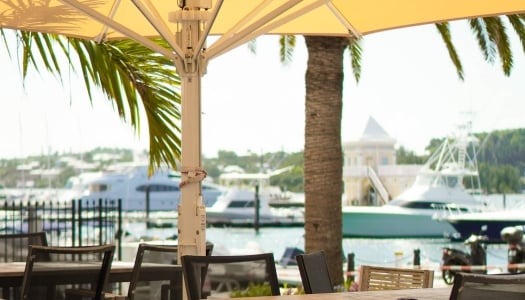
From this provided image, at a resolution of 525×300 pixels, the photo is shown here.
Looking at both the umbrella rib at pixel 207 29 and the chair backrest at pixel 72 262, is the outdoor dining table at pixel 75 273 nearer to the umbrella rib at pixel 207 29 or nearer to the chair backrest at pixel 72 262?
the chair backrest at pixel 72 262

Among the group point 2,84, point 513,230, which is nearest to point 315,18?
point 513,230

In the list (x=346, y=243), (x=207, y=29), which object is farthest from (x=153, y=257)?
(x=346, y=243)

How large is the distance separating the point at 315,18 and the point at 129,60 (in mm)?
3228

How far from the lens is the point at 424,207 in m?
58.9

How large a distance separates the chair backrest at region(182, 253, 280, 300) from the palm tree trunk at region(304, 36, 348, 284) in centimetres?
541

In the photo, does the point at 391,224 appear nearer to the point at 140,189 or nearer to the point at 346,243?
the point at 346,243

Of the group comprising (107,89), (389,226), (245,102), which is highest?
(245,102)

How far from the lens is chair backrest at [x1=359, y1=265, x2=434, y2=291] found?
5.21 m

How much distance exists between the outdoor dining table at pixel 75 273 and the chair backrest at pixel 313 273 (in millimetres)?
951

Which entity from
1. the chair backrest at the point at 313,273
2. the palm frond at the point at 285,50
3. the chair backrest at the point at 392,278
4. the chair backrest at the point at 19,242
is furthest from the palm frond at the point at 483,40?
the chair backrest at the point at 313,273

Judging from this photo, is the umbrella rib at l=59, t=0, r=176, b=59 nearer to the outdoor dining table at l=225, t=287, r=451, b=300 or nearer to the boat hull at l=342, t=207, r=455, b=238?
the outdoor dining table at l=225, t=287, r=451, b=300

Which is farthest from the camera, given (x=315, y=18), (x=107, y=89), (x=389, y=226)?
(x=389, y=226)

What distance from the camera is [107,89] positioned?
9.37m

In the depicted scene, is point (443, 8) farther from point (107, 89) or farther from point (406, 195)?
point (406, 195)
